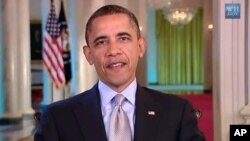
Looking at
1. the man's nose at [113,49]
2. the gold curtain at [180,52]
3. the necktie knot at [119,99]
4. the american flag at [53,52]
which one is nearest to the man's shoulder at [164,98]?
the necktie knot at [119,99]

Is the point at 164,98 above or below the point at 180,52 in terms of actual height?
above

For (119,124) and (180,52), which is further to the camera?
(180,52)

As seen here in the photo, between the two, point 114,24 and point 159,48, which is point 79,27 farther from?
point 159,48

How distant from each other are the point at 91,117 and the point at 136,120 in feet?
0.52

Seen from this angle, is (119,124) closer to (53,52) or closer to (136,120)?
(136,120)

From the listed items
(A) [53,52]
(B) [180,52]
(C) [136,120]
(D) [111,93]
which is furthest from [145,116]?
(B) [180,52]

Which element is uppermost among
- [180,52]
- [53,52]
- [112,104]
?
[53,52]

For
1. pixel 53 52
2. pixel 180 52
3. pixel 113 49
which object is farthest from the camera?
pixel 180 52

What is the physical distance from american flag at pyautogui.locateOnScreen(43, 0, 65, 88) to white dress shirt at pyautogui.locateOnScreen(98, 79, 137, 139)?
8816 mm

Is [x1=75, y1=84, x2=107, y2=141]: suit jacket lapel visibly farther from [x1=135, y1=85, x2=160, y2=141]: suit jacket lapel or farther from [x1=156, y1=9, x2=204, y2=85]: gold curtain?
[x1=156, y1=9, x2=204, y2=85]: gold curtain

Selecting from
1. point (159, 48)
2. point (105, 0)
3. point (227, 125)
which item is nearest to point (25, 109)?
point (105, 0)

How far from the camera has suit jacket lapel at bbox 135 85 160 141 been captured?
151 cm

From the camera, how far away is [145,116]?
5.07ft

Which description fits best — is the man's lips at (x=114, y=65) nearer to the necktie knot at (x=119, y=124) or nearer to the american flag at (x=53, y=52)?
the necktie knot at (x=119, y=124)
